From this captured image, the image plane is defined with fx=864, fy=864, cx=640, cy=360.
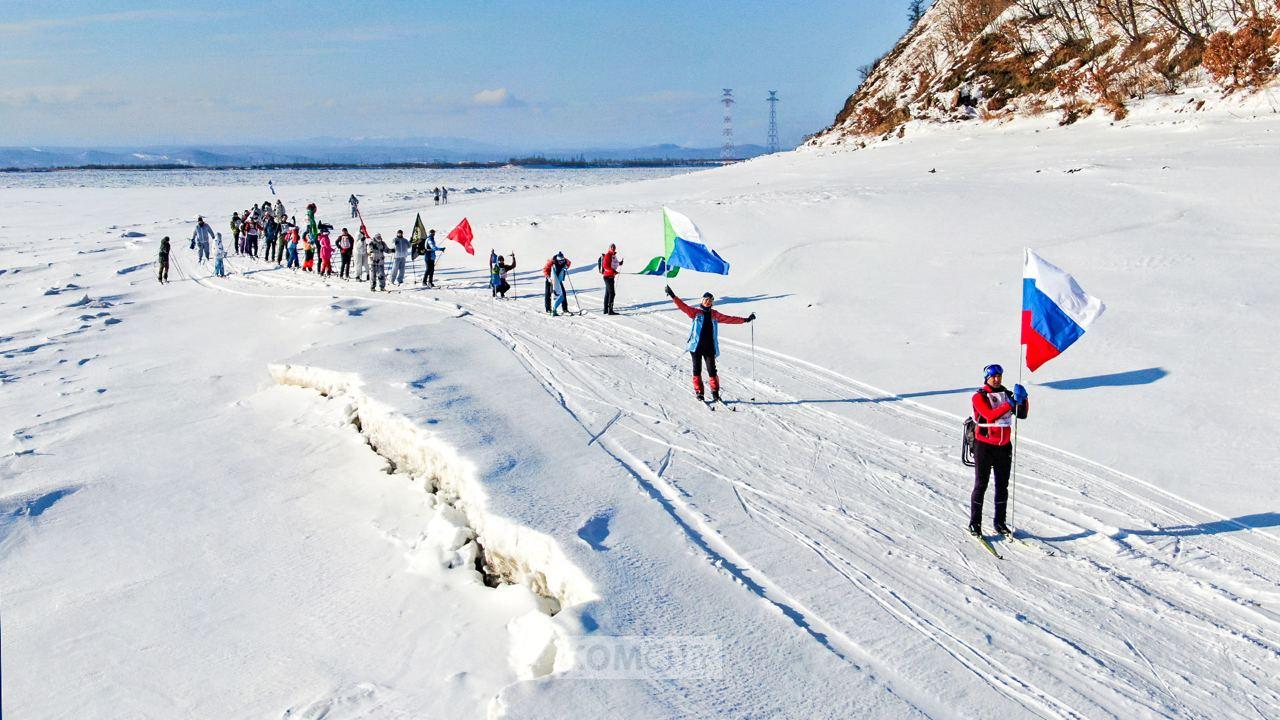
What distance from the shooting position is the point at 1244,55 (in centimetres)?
2720

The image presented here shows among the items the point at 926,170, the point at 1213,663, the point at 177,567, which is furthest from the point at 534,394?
the point at 926,170

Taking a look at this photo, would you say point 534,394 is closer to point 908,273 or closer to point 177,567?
point 177,567

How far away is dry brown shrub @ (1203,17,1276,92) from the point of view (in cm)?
2641

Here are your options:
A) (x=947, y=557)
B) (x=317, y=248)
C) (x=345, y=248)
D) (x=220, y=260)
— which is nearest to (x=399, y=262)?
(x=345, y=248)

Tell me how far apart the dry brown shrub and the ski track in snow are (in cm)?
2344

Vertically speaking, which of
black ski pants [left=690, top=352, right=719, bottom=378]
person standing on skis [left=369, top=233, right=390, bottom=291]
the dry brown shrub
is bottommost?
black ski pants [left=690, top=352, right=719, bottom=378]

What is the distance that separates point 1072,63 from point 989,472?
113ft

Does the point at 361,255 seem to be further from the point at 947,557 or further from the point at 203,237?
the point at 947,557

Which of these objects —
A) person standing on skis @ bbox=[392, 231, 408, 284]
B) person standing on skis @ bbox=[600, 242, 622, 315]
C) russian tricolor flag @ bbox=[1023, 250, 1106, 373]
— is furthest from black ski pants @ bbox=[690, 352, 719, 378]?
person standing on skis @ bbox=[392, 231, 408, 284]

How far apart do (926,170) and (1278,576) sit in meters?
23.8

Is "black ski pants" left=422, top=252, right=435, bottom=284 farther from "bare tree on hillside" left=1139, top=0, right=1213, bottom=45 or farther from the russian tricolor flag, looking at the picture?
"bare tree on hillside" left=1139, top=0, right=1213, bottom=45

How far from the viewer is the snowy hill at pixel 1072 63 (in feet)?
91.6

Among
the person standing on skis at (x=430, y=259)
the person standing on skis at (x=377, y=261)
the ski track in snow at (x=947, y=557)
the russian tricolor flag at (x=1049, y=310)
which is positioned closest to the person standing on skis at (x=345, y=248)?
the person standing on skis at (x=377, y=261)

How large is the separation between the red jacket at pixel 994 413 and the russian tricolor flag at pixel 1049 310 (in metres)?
1.23
